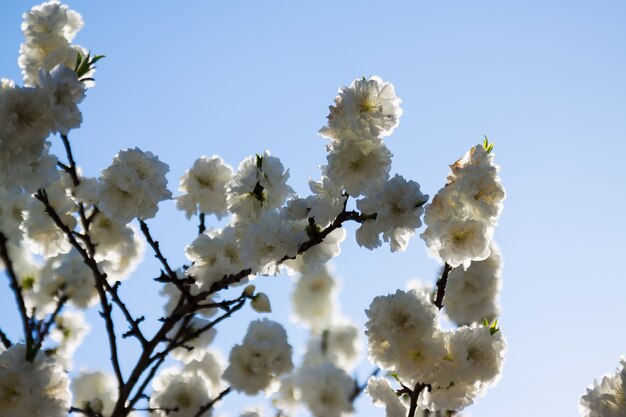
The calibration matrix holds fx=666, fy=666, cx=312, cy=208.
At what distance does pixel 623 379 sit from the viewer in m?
2.06

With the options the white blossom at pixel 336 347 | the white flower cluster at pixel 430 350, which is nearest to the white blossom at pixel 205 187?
the white flower cluster at pixel 430 350

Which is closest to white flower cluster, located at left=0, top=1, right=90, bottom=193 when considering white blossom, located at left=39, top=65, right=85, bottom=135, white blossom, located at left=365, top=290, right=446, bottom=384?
white blossom, located at left=39, top=65, right=85, bottom=135

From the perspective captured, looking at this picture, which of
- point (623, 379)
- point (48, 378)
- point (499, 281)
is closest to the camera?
point (48, 378)

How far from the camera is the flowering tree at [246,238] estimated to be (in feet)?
6.93

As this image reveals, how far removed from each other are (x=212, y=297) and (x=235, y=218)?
1.46 ft

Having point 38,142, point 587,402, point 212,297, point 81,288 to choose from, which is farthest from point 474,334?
point 81,288

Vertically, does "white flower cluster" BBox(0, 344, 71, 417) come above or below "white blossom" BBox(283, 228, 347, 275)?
below

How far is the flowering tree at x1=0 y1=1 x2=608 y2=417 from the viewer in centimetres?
211

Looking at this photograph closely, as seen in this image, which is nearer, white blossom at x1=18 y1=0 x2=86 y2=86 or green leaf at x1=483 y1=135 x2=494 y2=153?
green leaf at x1=483 y1=135 x2=494 y2=153

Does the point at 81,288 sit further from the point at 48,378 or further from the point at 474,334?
the point at 474,334

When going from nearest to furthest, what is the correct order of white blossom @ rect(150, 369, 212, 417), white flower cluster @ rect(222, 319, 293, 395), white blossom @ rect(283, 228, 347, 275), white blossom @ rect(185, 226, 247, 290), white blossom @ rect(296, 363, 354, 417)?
white blossom @ rect(283, 228, 347, 275), white blossom @ rect(185, 226, 247, 290), white flower cluster @ rect(222, 319, 293, 395), white blossom @ rect(150, 369, 212, 417), white blossom @ rect(296, 363, 354, 417)

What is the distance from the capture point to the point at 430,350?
2105 millimetres

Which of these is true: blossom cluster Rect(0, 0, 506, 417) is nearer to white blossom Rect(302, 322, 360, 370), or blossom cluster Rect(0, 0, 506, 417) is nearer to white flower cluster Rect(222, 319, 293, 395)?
white flower cluster Rect(222, 319, 293, 395)

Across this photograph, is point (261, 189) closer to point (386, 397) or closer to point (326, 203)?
point (326, 203)
